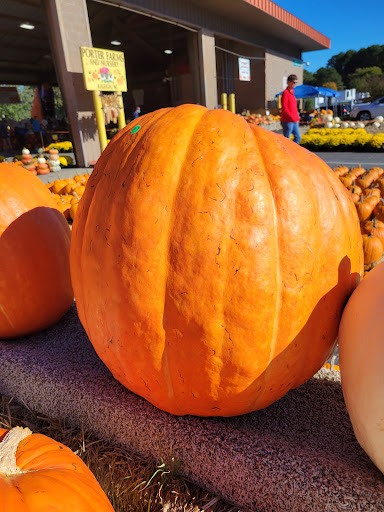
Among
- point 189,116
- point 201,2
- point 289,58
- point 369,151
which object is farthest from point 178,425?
point 289,58

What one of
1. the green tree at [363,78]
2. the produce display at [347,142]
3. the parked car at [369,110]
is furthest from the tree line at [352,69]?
the produce display at [347,142]

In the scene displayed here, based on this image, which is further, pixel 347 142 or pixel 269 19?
pixel 269 19

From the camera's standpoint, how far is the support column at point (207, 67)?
46.5ft

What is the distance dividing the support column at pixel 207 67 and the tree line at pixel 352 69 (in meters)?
44.6

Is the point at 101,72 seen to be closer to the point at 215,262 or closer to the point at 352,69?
the point at 215,262

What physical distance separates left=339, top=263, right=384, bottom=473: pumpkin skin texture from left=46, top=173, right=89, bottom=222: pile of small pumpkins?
428cm

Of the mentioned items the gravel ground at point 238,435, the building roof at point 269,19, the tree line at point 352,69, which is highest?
the tree line at point 352,69

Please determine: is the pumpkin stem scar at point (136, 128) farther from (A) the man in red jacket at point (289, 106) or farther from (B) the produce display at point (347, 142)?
(B) the produce display at point (347, 142)

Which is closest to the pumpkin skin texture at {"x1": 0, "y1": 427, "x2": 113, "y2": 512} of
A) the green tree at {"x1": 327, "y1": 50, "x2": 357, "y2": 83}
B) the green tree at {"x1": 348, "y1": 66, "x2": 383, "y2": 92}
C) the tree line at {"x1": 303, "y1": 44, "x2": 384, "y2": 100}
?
the green tree at {"x1": 348, "y1": 66, "x2": 383, "y2": 92}

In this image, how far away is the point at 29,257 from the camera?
6.10 feet

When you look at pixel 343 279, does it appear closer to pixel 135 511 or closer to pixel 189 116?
pixel 189 116

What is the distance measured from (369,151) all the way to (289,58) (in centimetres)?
1593

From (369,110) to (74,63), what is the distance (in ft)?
66.7

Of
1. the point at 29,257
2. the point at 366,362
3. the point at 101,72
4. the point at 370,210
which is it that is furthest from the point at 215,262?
the point at 101,72
